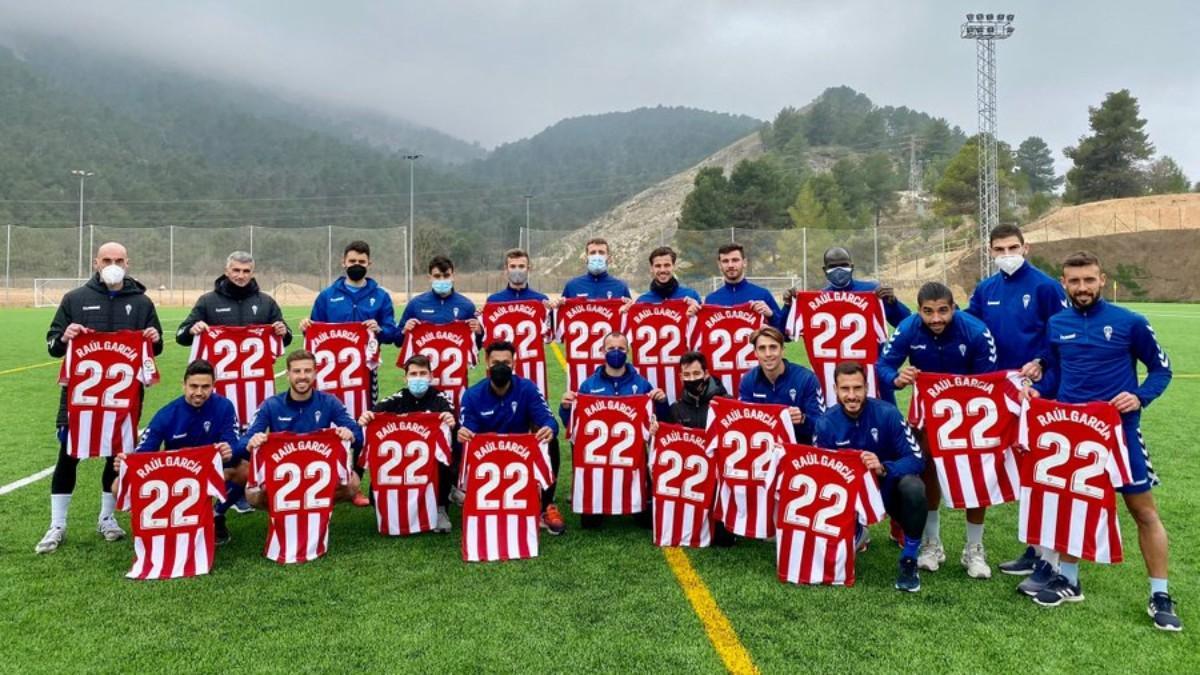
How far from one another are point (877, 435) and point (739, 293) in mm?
2152

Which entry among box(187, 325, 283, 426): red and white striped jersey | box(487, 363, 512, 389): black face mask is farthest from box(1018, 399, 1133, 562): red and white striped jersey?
box(187, 325, 283, 426): red and white striped jersey

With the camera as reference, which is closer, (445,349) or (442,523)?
(442,523)

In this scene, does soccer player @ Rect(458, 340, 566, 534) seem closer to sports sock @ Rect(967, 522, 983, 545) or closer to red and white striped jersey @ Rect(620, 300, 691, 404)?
red and white striped jersey @ Rect(620, 300, 691, 404)

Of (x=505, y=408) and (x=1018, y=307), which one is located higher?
Answer: (x=1018, y=307)

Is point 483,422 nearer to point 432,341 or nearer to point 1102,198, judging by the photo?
point 432,341

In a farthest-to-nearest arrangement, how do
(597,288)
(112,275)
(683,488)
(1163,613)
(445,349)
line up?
(597,288)
(445,349)
(112,275)
(683,488)
(1163,613)

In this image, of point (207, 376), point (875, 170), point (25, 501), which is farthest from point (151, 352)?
A: point (875, 170)

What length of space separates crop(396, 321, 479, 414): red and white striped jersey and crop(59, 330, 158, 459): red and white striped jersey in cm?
200

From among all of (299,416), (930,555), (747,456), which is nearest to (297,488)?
(299,416)

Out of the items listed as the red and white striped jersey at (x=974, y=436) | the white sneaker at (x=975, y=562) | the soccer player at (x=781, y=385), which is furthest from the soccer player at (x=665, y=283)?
the white sneaker at (x=975, y=562)

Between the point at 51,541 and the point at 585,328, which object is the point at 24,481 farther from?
the point at 585,328

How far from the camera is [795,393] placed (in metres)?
5.23

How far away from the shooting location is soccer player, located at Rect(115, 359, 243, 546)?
5152 mm

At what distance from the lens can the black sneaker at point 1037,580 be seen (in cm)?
429
